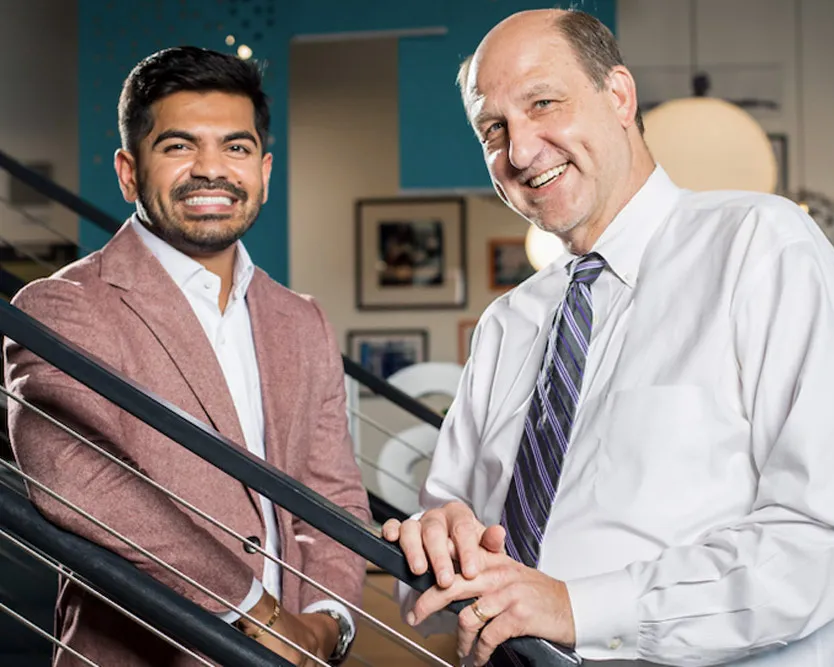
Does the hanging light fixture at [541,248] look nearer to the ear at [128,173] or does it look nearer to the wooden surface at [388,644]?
the wooden surface at [388,644]

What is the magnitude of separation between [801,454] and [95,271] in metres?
1.29

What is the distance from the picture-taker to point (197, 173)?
2.11 metres

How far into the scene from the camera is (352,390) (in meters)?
3.93

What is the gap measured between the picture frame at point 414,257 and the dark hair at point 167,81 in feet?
21.1

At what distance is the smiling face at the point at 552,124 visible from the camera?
1782 mm

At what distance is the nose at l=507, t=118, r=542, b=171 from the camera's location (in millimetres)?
1778

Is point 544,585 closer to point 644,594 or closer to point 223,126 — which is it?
point 644,594

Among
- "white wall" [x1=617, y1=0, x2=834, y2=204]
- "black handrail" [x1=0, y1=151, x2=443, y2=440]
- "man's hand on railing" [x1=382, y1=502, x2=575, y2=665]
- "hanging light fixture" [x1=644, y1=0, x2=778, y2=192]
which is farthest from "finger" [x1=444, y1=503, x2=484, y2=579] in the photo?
"white wall" [x1=617, y1=0, x2=834, y2=204]

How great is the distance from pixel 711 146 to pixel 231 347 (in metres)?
1.50

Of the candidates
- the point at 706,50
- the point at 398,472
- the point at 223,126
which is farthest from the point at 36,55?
the point at 223,126

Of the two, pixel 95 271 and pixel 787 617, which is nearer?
pixel 787 617

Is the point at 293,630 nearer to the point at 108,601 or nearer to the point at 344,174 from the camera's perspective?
the point at 108,601

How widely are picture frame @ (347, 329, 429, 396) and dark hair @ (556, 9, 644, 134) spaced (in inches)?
266

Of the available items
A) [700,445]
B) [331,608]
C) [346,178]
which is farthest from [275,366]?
[346,178]
